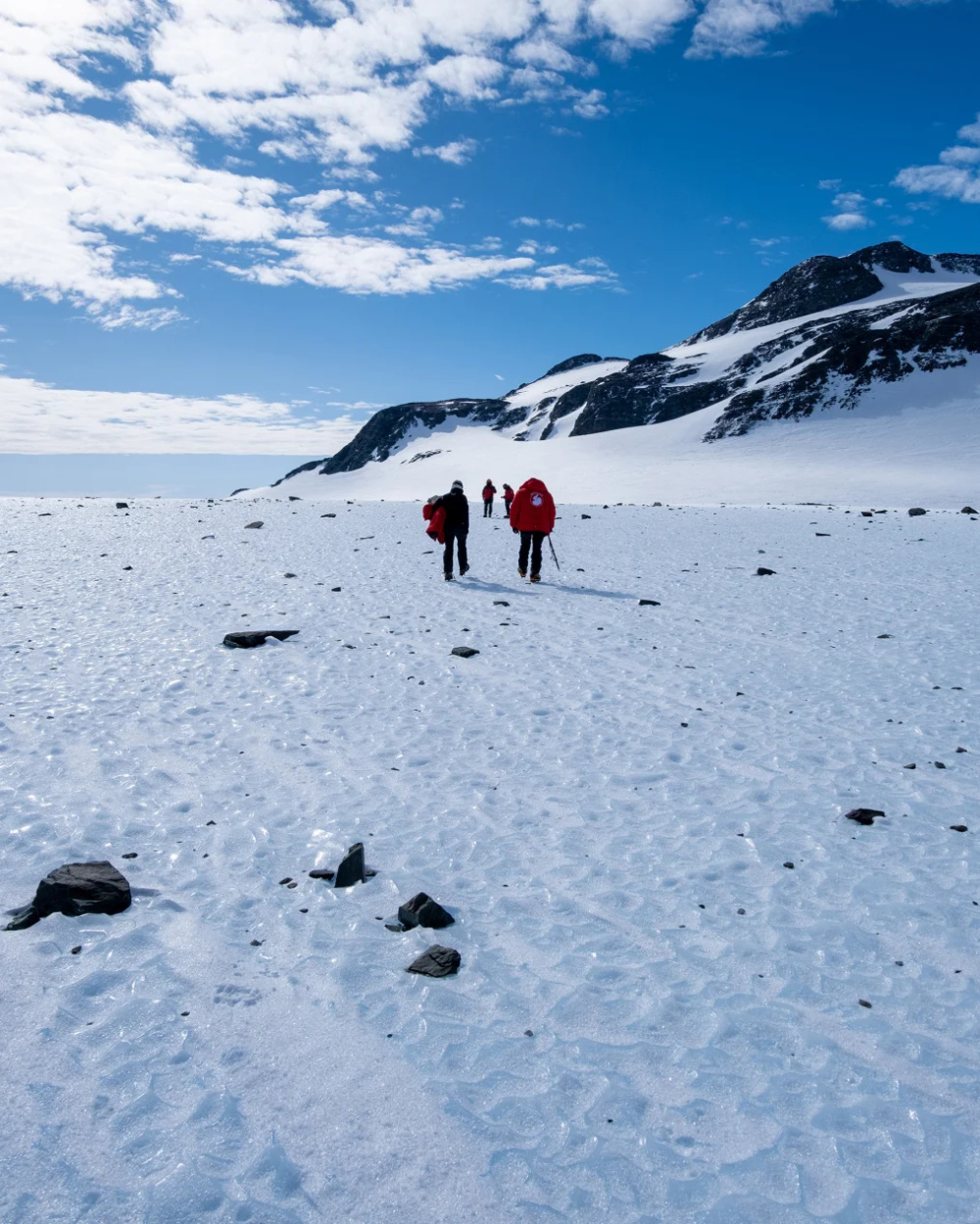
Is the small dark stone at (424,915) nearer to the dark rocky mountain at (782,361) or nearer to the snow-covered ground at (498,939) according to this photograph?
the snow-covered ground at (498,939)

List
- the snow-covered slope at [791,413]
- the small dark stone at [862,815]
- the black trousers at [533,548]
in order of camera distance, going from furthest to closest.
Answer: the snow-covered slope at [791,413] → the black trousers at [533,548] → the small dark stone at [862,815]

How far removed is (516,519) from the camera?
18.0 m

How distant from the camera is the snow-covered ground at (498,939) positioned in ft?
11.0

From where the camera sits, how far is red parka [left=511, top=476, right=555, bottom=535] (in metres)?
17.7

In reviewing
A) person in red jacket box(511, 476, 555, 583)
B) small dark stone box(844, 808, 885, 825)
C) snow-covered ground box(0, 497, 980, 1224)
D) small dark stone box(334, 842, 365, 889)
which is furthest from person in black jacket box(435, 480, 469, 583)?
small dark stone box(334, 842, 365, 889)

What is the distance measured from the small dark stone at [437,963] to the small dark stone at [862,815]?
388cm

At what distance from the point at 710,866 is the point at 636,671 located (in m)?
5.21

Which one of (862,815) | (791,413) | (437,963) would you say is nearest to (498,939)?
(437,963)

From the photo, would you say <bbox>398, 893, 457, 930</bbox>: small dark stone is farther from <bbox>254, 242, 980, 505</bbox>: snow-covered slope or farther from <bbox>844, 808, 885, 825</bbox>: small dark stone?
<bbox>254, 242, 980, 505</bbox>: snow-covered slope

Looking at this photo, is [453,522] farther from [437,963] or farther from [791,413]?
[791,413]

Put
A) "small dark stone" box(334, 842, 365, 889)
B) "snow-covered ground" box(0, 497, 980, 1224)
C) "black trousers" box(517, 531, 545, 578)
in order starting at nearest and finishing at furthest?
1. "snow-covered ground" box(0, 497, 980, 1224)
2. "small dark stone" box(334, 842, 365, 889)
3. "black trousers" box(517, 531, 545, 578)

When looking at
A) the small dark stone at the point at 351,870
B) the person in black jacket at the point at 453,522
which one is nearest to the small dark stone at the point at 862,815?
the small dark stone at the point at 351,870

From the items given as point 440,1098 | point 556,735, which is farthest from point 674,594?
point 440,1098

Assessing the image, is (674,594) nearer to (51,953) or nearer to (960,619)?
(960,619)
